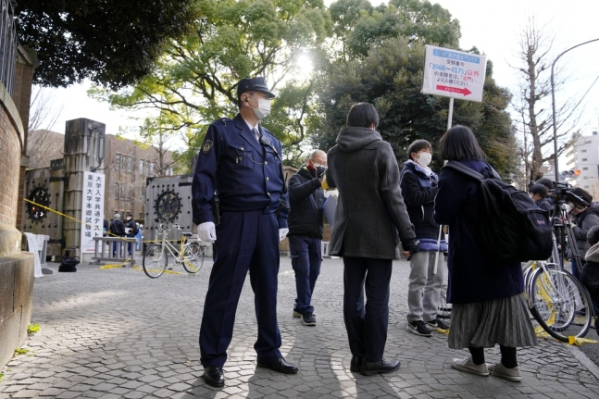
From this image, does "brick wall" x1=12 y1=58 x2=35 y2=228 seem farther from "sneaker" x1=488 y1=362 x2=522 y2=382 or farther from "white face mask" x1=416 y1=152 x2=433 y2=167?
"sneaker" x1=488 y1=362 x2=522 y2=382

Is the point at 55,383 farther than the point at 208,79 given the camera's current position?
No

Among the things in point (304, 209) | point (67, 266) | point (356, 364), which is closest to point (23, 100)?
point (304, 209)

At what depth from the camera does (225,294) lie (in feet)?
11.1

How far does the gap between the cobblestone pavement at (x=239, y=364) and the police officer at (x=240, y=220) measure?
0.29m

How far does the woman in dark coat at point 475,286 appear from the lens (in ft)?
11.1

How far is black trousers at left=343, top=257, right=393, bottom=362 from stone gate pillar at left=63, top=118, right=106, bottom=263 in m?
13.8

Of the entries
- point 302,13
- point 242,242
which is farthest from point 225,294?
point 302,13

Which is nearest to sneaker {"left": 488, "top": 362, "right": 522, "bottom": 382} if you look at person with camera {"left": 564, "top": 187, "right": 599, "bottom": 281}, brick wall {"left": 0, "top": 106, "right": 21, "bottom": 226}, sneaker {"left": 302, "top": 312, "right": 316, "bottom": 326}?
sneaker {"left": 302, "top": 312, "right": 316, "bottom": 326}

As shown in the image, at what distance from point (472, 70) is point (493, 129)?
15.7m

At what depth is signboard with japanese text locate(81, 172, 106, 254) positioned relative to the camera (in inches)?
610

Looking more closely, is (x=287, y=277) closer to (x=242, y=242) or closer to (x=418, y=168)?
(x=418, y=168)

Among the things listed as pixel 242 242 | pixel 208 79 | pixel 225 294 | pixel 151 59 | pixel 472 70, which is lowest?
pixel 225 294

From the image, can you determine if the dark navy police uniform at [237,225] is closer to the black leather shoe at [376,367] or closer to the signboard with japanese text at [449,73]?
the black leather shoe at [376,367]

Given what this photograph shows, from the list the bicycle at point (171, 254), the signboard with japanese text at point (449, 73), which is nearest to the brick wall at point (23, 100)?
the bicycle at point (171, 254)
